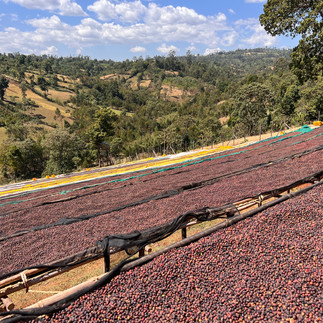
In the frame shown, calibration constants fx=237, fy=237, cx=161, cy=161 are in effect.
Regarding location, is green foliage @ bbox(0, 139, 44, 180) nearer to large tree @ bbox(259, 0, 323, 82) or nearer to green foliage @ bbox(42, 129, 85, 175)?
green foliage @ bbox(42, 129, 85, 175)

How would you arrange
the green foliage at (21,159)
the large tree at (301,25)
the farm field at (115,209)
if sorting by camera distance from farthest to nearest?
1. the green foliage at (21,159)
2. the large tree at (301,25)
3. the farm field at (115,209)

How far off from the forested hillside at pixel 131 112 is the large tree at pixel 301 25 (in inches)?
304

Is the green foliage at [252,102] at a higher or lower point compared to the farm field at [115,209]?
higher

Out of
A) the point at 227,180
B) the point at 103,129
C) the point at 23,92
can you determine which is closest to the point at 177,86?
the point at 23,92

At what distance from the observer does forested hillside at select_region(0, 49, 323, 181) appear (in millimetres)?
43375

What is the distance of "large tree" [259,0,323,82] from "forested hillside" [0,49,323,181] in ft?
25.4

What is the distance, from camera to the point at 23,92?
105000mm

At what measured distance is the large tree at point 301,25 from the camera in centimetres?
1633

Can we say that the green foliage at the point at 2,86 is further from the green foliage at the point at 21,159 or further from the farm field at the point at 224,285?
the farm field at the point at 224,285

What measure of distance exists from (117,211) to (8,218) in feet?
16.5

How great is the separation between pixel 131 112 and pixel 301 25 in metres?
109

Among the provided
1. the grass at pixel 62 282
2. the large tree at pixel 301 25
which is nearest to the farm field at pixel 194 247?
the grass at pixel 62 282

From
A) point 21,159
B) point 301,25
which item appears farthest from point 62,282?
point 21,159

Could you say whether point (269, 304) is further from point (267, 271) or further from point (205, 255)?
point (205, 255)
